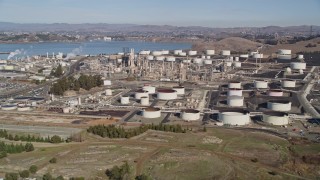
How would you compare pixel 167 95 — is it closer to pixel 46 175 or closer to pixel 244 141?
pixel 244 141

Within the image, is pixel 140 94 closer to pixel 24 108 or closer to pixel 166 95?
pixel 166 95

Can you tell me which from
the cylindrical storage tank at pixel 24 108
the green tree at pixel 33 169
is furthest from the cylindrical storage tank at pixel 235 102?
the green tree at pixel 33 169

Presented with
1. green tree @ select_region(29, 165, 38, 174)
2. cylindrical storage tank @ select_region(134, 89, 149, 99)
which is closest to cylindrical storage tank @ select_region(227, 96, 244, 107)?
cylindrical storage tank @ select_region(134, 89, 149, 99)

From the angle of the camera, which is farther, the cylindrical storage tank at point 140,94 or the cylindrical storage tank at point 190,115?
the cylindrical storage tank at point 140,94

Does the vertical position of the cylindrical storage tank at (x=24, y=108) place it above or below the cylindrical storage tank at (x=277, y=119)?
below

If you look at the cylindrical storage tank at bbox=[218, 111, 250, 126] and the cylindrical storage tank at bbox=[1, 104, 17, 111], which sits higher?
the cylindrical storage tank at bbox=[218, 111, 250, 126]

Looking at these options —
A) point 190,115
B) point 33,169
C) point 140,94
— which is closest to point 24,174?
point 33,169

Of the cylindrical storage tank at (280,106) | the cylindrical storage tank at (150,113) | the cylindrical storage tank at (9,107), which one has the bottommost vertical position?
the cylindrical storage tank at (9,107)

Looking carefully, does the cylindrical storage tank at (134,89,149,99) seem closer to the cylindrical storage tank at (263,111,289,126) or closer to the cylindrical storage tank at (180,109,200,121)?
the cylindrical storage tank at (180,109,200,121)

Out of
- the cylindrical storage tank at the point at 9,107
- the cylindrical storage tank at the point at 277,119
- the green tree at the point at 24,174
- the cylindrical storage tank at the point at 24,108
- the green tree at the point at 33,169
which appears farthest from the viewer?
the cylindrical storage tank at the point at 9,107

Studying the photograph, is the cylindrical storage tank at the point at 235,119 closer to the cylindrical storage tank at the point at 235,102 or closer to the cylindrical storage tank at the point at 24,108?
the cylindrical storage tank at the point at 235,102

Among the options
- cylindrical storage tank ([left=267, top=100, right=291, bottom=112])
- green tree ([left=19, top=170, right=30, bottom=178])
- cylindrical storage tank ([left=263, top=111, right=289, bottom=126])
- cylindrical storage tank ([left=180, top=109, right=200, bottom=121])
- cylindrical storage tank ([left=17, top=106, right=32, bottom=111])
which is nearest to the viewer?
green tree ([left=19, top=170, right=30, bottom=178])

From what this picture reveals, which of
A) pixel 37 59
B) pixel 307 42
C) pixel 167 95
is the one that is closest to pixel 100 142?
pixel 167 95
